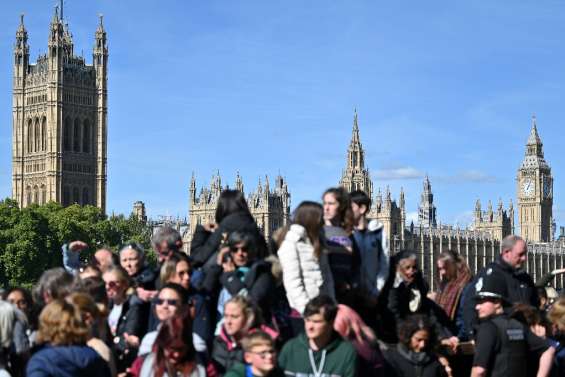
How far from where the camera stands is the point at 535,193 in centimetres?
15388

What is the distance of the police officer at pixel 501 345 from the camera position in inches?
446

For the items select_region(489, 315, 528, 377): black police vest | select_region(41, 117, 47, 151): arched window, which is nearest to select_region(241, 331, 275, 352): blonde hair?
select_region(489, 315, 528, 377): black police vest

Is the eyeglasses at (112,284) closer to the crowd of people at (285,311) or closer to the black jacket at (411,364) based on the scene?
the crowd of people at (285,311)

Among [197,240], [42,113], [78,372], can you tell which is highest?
[42,113]

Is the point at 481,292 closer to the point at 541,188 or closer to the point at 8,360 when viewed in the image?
the point at 8,360

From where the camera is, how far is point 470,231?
375 ft

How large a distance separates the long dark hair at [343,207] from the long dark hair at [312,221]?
Answer: 58 centimetres

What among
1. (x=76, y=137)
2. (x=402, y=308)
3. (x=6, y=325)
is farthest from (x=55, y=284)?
(x=76, y=137)

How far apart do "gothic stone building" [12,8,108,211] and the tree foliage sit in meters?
24.3

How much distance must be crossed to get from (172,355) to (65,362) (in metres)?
0.75

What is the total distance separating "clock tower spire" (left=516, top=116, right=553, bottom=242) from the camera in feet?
503

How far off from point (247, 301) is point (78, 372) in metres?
1.43

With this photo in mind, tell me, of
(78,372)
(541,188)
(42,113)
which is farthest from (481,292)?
(541,188)

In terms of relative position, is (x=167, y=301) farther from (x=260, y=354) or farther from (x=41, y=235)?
(x=41, y=235)
